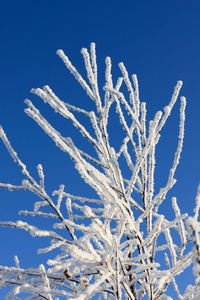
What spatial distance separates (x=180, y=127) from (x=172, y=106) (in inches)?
8.4

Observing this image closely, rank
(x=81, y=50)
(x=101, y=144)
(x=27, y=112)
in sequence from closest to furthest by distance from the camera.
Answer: (x=27, y=112)
(x=101, y=144)
(x=81, y=50)

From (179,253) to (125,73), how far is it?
194 cm

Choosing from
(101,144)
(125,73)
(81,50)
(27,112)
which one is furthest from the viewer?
(125,73)

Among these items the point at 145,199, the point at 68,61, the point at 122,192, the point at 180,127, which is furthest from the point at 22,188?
the point at 180,127

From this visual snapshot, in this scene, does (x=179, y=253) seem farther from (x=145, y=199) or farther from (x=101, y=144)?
(x=101, y=144)

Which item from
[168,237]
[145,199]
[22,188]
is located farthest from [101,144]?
[168,237]

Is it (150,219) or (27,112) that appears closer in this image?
(27,112)

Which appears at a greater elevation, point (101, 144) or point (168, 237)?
point (101, 144)

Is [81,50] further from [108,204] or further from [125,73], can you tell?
[108,204]

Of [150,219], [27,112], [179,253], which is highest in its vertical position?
[27,112]

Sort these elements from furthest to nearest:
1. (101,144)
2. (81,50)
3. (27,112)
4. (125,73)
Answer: (125,73)
(81,50)
(101,144)
(27,112)

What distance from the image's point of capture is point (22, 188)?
2.65 meters

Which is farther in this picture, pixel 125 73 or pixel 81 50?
pixel 125 73

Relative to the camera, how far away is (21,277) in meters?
2.58
